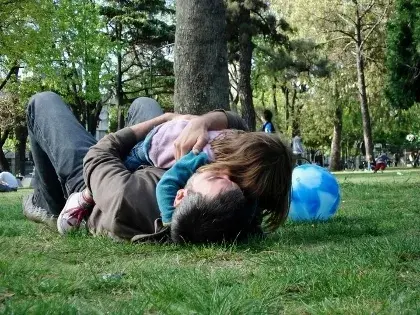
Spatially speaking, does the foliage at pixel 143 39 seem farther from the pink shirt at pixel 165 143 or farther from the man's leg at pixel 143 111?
the pink shirt at pixel 165 143

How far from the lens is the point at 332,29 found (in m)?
40.6

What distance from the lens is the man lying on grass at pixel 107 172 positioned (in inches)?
164

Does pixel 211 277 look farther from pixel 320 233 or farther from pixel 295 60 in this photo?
pixel 295 60

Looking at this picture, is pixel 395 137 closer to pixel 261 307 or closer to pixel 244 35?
pixel 244 35

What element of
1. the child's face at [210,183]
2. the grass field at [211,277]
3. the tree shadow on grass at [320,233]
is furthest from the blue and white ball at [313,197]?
the child's face at [210,183]

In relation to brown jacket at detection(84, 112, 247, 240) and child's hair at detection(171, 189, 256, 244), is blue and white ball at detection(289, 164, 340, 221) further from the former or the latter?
child's hair at detection(171, 189, 256, 244)

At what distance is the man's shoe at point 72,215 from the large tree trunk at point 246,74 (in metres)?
22.9

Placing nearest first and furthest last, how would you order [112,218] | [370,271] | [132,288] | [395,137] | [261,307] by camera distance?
[261,307] < [132,288] < [370,271] < [112,218] < [395,137]

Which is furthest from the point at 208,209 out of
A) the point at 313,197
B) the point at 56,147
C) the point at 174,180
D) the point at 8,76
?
the point at 8,76

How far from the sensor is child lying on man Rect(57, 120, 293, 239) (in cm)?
382

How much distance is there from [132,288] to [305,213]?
370cm

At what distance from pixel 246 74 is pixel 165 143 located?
2416cm

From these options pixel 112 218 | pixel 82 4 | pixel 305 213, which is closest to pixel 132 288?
pixel 112 218

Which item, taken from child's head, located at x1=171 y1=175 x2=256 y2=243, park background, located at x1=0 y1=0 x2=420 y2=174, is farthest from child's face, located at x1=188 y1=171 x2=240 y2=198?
park background, located at x1=0 y1=0 x2=420 y2=174
